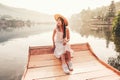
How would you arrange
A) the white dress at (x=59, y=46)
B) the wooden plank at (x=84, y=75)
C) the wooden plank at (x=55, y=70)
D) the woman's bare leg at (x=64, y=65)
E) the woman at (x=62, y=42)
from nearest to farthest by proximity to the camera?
1. the wooden plank at (x=84, y=75)
2. the wooden plank at (x=55, y=70)
3. the woman's bare leg at (x=64, y=65)
4. the woman at (x=62, y=42)
5. the white dress at (x=59, y=46)

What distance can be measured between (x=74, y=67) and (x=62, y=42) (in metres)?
0.93

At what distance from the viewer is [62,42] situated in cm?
562

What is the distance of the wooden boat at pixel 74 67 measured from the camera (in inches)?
182

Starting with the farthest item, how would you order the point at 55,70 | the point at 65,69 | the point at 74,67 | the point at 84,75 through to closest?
the point at 74,67, the point at 55,70, the point at 65,69, the point at 84,75

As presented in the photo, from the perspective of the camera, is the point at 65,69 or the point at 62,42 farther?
the point at 62,42

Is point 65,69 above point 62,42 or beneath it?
beneath

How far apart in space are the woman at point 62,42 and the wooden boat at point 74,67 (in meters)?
0.24

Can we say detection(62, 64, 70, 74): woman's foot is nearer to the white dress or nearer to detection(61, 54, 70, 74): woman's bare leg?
detection(61, 54, 70, 74): woman's bare leg

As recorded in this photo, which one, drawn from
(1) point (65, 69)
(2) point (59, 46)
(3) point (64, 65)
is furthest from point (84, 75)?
(2) point (59, 46)

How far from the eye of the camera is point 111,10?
62.1 metres

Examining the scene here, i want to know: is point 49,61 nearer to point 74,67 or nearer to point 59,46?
point 59,46

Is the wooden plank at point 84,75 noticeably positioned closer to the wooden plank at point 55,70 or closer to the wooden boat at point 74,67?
the wooden boat at point 74,67

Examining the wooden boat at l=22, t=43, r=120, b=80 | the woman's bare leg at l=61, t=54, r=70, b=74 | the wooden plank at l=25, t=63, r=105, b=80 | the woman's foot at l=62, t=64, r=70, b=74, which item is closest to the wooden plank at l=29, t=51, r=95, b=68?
the wooden boat at l=22, t=43, r=120, b=80

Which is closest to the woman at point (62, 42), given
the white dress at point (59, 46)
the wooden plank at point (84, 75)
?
the white dress at point (59, 46)
